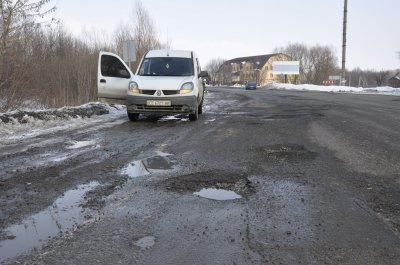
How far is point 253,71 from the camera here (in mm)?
118188

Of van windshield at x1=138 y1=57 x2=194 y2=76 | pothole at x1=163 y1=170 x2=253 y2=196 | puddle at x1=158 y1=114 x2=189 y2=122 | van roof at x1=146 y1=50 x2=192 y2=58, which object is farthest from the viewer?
van roof at x1=146 y1=50 x2=192 y2=58

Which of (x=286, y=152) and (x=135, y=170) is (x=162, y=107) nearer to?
(x=286, y=152)

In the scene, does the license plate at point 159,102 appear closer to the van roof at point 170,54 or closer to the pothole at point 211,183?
the van roof at point 170,54

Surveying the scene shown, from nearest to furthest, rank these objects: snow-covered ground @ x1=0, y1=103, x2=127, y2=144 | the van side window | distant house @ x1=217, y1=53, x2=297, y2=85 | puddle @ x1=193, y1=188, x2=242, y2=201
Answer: puddle @ x1=193, y1=188, x2=242, y2=201, snow-covered ground @ x1=0, y1=103, x2=127, y2=144, the van side window, distant house @ x1=217, y1=53, x2=297, y2=85

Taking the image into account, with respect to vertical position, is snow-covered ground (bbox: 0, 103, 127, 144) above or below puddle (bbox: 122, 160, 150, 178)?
above

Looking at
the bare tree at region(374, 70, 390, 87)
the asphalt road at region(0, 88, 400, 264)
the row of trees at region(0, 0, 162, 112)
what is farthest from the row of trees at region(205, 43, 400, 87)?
the asphalt road at region(0, 88, 400, 264)

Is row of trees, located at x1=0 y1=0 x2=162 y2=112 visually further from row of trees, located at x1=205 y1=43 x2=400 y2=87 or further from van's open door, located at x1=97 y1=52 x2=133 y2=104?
row of trees, located at x1=205 y1=43 x2=400 y2=87

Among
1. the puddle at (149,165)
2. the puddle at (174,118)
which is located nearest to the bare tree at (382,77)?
the puddle at (174,118)

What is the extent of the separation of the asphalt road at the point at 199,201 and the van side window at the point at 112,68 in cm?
505

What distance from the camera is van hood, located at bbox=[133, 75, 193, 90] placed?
10.9m

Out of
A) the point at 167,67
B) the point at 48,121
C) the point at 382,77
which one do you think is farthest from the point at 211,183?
the point at 382,77

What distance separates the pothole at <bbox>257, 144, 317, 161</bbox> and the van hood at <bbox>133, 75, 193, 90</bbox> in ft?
14.6

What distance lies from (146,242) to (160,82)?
816cm

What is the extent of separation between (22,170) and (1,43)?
27.1ft
